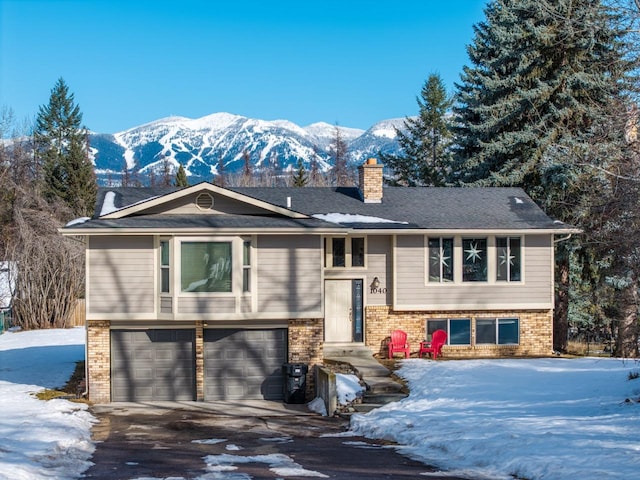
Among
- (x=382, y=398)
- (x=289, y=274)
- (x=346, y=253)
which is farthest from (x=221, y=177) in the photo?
(x=382, y=398)

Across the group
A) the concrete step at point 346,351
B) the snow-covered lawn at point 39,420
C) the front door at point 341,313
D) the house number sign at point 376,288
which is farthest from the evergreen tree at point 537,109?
the snow-covered lawn at point 39,420

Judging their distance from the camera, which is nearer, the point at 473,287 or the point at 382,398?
the point at 382,398

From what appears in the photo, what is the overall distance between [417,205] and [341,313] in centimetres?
447

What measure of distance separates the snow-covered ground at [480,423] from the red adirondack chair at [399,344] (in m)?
0.93

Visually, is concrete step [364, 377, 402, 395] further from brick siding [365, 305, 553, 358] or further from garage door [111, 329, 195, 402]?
garage door [111, 329, 195, 402]

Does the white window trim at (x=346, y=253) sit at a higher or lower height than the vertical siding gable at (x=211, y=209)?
lower

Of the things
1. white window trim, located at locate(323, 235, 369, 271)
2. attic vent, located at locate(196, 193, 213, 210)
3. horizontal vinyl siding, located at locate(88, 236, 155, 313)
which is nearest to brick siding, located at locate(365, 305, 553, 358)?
white window trim, located at locate(323, 235, 369, 271)

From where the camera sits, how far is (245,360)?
67.9ft

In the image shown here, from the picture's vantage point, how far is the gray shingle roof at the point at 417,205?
23.8 meters

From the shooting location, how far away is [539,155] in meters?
30.7

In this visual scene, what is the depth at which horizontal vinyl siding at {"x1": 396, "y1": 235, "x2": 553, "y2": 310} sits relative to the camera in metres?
24.0

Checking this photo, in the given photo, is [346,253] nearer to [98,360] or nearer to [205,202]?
[205,202]

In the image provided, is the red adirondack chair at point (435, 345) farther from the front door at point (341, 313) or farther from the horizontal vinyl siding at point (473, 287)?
the front door at point (341, 313)

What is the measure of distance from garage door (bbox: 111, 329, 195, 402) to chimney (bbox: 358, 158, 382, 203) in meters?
8.10
